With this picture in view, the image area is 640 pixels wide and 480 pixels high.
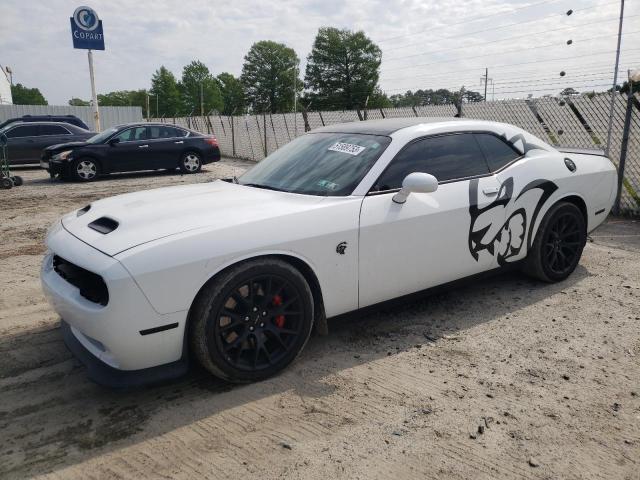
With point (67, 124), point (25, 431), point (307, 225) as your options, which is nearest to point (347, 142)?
point (307, 225)

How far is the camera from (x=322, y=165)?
11.8 ft

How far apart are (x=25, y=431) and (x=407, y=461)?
1.90 metres

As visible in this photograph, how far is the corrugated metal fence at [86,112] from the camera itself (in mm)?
29703

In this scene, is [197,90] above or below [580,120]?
above

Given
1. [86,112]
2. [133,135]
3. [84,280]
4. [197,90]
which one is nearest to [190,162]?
[133,135]

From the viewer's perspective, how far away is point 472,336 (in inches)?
142

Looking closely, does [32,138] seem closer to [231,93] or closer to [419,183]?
[419,183]

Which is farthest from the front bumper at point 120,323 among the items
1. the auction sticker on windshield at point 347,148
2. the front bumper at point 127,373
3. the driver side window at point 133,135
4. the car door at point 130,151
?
the driver side window at point 133,135

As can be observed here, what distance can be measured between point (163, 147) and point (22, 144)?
4717 mm

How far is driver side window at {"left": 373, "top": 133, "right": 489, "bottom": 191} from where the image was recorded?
3.47 m

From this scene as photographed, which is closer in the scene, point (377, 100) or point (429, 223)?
point (429, 223)

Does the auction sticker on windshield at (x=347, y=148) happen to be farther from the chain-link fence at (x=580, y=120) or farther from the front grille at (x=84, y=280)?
the chain-link fence at (x=580, y=120)

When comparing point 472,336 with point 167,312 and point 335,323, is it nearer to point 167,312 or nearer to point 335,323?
point 335,323

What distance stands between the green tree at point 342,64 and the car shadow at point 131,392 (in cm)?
6686
